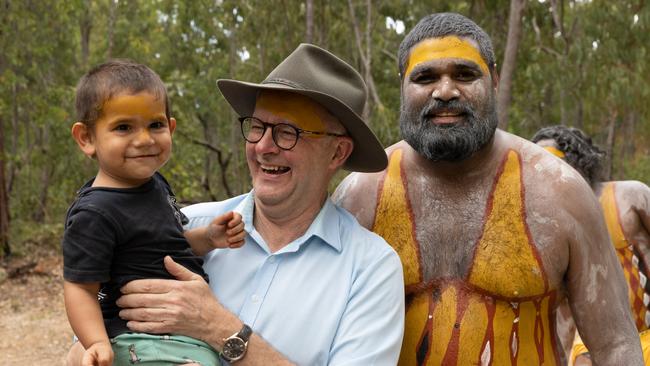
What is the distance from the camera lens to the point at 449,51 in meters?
2.56

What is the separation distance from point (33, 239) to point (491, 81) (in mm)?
14644

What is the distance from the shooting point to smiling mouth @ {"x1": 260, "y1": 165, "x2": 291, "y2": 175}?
2.52 meters

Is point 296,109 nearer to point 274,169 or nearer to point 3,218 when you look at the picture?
point 274,169

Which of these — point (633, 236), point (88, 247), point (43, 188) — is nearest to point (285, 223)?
point (88, 247)

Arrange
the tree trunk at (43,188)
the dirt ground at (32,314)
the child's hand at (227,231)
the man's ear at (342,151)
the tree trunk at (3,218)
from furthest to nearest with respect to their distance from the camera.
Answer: the tree trunk at (43,188) → the tree trunk at (3,218) → the dirt ground at (32,314) → the man's ear at (342,151) → the child's hand at (227,231)

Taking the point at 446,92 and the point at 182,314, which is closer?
the point at 182,314

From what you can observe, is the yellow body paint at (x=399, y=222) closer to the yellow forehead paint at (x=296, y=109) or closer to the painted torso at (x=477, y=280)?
the painted torso at (x=477, y=280)

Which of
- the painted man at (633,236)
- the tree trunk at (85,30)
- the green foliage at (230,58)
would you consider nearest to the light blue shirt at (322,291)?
the painted man at (633,236)

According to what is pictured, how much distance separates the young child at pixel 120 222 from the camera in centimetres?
219

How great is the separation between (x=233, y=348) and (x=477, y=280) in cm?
89

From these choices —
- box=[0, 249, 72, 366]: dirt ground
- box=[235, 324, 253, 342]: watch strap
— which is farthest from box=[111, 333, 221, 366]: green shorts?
box=[0, 249, 72, 366]: dirt ground

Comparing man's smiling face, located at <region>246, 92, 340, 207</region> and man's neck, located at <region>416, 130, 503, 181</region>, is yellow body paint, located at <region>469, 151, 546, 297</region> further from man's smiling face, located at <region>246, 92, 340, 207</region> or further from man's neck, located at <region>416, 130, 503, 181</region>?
man's smiling face, located at <region>246, 92, 340, 207</region>

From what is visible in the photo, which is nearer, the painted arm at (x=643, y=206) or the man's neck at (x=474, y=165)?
the man's neck at (x=474, y=165)

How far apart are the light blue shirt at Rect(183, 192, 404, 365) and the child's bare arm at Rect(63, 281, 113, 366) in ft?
1.51
